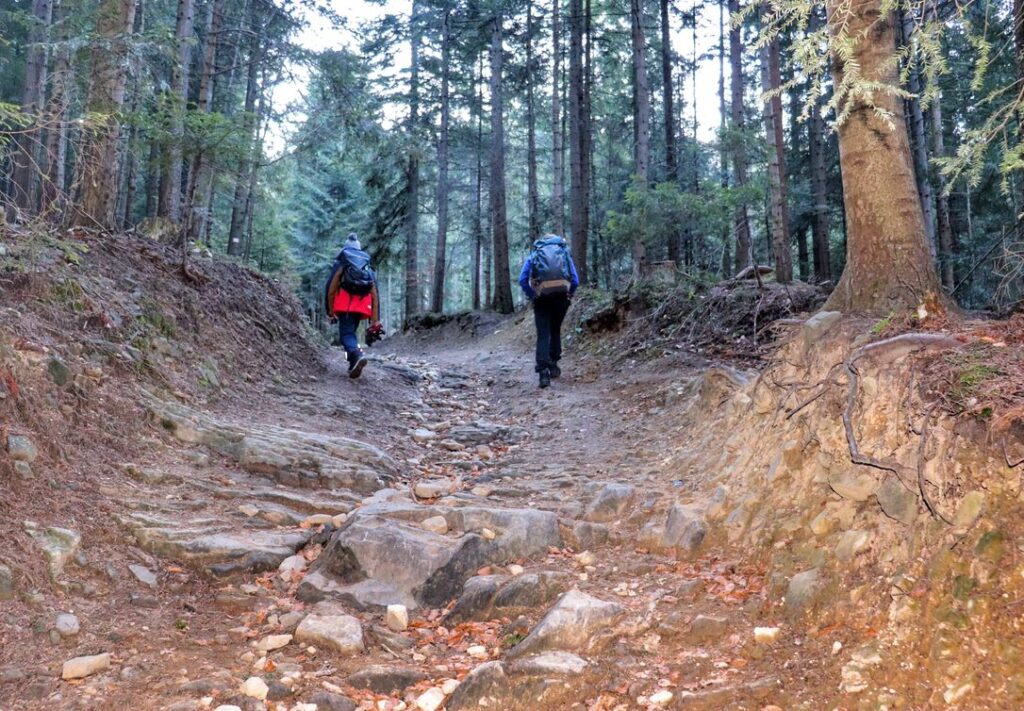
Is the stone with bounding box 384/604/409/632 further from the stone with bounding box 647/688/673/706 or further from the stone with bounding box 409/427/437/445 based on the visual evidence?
the stone with bounding box 409/427/437/445

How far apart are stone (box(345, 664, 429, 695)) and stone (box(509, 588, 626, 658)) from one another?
49cm

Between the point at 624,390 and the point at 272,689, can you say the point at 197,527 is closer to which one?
the point at 272,689

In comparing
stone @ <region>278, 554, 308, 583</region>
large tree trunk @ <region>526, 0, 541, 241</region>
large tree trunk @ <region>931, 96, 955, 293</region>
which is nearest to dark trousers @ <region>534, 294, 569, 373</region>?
stone @ <region>278, 554, 308, 583</region>

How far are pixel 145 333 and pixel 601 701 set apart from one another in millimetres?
5911

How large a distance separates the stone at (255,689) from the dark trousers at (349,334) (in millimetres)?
7311

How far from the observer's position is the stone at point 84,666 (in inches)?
115

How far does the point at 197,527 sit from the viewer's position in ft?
14.4

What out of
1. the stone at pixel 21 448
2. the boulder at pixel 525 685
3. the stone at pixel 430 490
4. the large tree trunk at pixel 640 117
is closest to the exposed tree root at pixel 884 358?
the boulder at pixel 525 685

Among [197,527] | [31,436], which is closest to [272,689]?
[197,527]

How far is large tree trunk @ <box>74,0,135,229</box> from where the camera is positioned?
7.94 metres

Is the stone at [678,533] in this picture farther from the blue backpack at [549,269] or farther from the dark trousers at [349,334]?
the dark trousers at [349,334]

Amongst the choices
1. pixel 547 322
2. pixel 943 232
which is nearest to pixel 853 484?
pixel 547 322

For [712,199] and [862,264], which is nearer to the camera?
[862,264]

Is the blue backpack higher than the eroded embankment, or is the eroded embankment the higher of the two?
the blue backpack
